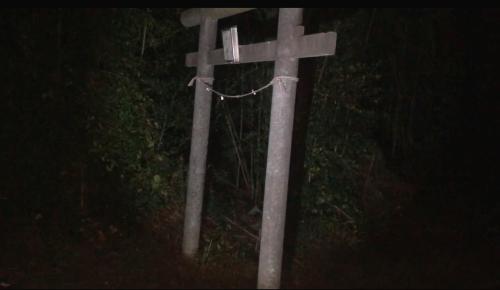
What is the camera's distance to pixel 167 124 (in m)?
6.80

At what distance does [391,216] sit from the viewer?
26.1 feet

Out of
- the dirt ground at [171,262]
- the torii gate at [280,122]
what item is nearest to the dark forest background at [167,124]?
the dirt ground at [171,262]

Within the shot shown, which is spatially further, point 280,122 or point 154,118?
point 154,118

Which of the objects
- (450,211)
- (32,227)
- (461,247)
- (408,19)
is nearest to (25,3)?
(32,227)

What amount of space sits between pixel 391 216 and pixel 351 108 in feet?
7.43

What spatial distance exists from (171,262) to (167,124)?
2.39 meters

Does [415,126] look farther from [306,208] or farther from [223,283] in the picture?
[223,283]

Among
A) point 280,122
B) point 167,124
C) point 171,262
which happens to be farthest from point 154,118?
point 280,122

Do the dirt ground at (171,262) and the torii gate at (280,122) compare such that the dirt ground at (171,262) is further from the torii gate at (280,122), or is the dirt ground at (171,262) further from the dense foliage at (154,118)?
the torii gate at (280,122)

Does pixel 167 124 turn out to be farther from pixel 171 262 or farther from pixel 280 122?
pixel 280 122

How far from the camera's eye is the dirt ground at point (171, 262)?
15.3 ft

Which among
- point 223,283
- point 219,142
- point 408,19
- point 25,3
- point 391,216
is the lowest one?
point 223,283

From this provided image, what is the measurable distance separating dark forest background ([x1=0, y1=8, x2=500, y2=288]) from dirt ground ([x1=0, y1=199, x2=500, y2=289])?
24 cm

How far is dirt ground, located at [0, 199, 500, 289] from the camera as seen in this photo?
4.67m
